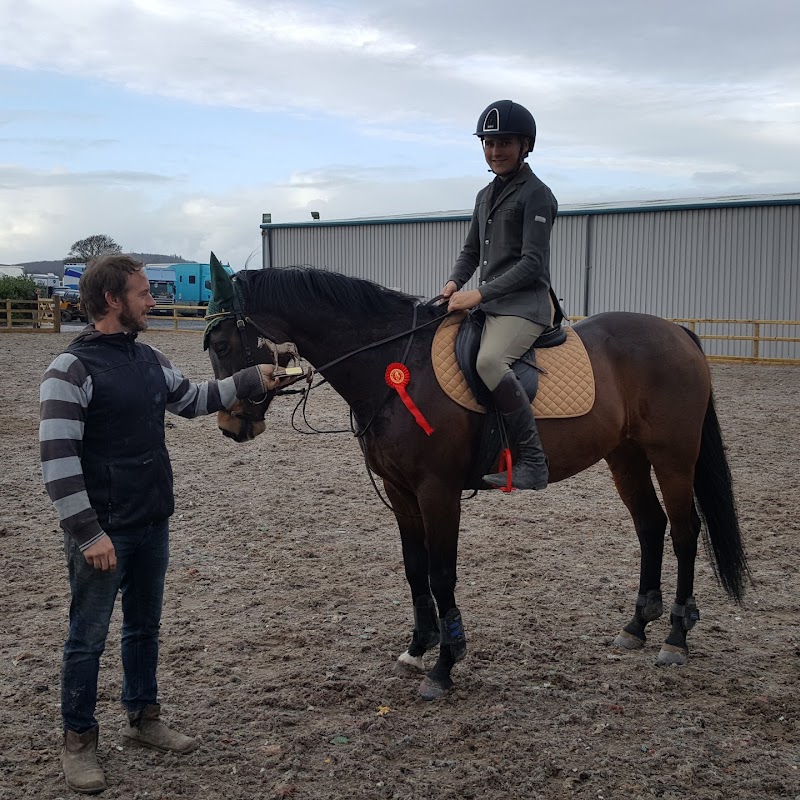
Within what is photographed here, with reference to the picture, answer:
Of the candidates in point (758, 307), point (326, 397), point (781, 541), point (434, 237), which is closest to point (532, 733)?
point (781, 541)

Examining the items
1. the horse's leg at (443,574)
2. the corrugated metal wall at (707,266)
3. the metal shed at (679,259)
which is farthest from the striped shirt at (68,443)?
the corrugated metal wall at (707,266)

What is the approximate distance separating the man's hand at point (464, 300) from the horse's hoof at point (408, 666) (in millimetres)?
1836

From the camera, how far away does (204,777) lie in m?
3.17

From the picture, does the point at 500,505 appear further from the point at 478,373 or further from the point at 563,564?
the point at 478,373

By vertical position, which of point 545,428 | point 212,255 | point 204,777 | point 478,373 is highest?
point 212,255

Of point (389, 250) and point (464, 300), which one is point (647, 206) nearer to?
point (389, 250)

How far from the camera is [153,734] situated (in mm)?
3367

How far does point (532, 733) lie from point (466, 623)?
1.26 m

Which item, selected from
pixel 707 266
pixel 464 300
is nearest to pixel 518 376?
pixel 464 300

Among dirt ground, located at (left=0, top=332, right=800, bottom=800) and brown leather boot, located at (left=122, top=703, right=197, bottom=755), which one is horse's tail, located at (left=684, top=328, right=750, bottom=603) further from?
brown leather boot, located at (left=122, top=703, right=197, bottom=755)

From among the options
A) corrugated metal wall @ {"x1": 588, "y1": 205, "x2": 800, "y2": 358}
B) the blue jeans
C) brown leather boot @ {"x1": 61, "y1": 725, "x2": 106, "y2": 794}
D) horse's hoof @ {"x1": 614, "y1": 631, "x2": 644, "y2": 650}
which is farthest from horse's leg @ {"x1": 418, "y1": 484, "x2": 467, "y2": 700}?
corrugated metal wall @ {"x1": 588, "y1": 205, "x2": 800, "y2": 358}

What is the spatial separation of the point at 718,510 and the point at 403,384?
2.16 m

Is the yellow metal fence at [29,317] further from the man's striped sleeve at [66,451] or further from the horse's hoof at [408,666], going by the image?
Result: the man's striped sleeve at [66,451]

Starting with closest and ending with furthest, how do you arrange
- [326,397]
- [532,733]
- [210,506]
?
[532,733] < [210,506] < [326,397]
